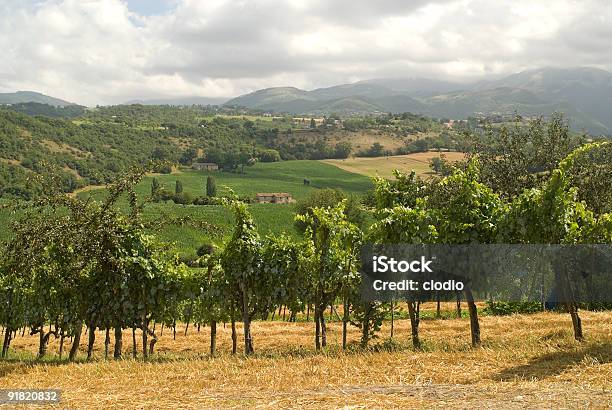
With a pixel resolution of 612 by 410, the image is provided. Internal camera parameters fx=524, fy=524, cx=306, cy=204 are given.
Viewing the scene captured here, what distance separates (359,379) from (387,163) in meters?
155

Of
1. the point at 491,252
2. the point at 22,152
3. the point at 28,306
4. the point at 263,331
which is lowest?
the point at 263,331

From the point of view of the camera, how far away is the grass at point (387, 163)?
147125mm

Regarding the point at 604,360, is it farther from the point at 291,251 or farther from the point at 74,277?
the point at 74,277

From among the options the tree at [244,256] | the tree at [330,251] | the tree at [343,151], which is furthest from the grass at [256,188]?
the tree at [244,256]

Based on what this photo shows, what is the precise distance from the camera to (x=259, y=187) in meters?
141

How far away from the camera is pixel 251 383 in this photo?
11.2 metres

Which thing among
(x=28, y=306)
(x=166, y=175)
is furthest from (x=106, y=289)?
(x=166, y=175)

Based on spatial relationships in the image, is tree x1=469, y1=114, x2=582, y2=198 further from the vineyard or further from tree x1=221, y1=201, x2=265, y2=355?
tree x1=221, y1=201, x2=265, y2=355

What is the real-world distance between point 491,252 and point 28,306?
21.6m

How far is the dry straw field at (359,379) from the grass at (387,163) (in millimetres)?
129144

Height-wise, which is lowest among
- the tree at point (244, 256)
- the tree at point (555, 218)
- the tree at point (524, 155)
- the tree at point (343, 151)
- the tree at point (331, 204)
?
the tree at point (331, 204)

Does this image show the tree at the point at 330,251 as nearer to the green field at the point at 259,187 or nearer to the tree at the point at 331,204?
the tree at the point at 331,204

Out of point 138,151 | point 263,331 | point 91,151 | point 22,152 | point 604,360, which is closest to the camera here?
point 604,360

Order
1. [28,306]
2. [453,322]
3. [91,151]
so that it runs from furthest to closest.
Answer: [91,151] → [453,322] → [28,306]
